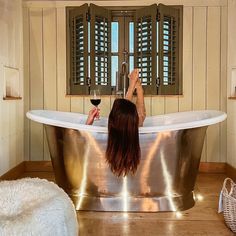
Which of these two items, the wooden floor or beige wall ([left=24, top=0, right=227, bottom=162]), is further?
beige wall ([left=24, top=0, right=227, bottom=162])

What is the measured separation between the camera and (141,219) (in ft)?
7.85

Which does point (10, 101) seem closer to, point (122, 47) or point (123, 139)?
point (122, 47)

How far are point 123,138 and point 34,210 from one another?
1212 millimetres

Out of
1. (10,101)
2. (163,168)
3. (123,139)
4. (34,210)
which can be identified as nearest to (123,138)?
(123,139)

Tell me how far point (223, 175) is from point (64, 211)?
2915 mm

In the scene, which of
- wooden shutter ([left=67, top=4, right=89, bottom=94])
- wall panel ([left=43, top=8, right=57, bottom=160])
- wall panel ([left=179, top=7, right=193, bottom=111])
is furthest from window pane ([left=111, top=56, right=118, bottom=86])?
wall panel ([left=179, top=7, right=193, bottom=111])

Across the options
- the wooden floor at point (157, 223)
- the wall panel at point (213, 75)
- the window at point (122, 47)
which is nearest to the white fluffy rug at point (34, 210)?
the wooden floor at point (157, 223)

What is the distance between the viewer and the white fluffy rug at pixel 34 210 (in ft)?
3.63

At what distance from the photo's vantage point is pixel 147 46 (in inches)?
150

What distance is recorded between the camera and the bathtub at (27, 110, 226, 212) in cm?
246

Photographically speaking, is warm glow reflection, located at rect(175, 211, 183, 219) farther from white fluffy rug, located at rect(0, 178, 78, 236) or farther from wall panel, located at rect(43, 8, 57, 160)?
wall panel, located at rect(43, 8, 57, 160)

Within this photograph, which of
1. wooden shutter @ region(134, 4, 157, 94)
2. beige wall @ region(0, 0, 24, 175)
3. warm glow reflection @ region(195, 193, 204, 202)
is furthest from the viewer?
wooden shutter @ region(134, 4, 157, 94)

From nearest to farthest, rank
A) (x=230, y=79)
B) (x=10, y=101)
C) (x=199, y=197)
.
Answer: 1. (x=199, y=197)
2. (x=10, y=101)
3. (x=230, y=79)

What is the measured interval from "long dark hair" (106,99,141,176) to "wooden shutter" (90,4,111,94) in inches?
61.1
